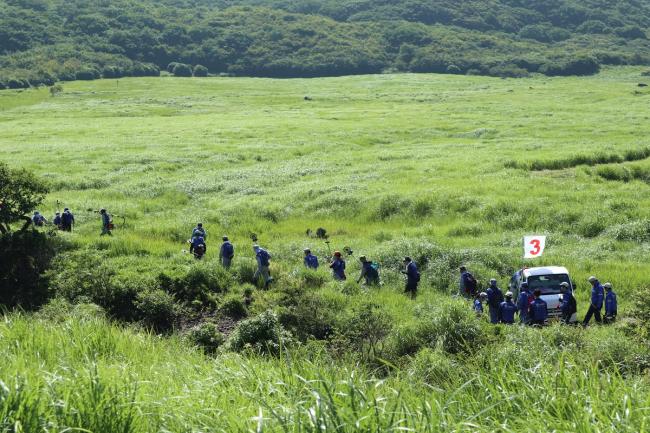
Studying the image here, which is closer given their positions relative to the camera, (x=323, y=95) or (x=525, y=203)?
(x=525, y=203)

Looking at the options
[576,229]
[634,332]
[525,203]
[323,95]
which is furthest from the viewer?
[323,95]

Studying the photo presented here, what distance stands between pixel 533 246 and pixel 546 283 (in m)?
1.37

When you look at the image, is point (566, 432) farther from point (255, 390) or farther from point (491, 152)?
→ point (491, 152)

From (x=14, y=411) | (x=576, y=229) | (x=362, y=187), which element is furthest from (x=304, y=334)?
(x=362, y=187)

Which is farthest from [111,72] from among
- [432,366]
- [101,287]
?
[432,366]

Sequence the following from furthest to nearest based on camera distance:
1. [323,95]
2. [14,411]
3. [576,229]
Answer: [323,95] < [576,229] < [14,411]

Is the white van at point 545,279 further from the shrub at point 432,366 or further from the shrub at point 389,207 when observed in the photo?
the shrub at point 389,207

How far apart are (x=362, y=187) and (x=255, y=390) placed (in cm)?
3033

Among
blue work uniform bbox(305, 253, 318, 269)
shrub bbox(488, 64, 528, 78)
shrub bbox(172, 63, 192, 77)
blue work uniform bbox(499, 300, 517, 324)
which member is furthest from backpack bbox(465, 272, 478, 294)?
shrub bbox(172, 63, 192, 77)

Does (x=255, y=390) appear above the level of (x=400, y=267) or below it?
above

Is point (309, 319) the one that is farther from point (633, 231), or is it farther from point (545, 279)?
point (633, 231)

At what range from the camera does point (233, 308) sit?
63.3 feet

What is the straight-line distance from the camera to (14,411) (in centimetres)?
594

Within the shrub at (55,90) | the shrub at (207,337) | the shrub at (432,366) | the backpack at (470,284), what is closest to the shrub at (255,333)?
the shrub at (207,337)
